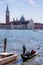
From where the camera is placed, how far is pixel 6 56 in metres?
31.2

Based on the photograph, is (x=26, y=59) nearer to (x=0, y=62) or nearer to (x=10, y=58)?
(x=10, y=58)

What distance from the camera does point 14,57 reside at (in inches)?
1264

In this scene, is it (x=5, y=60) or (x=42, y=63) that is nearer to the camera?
(x=5, y=60)

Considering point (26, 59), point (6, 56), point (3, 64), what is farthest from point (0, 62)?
point (26, 59)

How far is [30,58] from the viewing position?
33531mm

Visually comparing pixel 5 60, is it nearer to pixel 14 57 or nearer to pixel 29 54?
→ pixel 14 57

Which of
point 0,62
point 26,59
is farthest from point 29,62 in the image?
point 0,62

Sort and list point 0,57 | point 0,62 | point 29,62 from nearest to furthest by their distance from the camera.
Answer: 1. point 0,62
2. point 0,57
3. point 29,62

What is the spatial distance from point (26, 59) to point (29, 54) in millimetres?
1380

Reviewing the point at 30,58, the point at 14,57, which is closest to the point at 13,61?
the point at 14,57

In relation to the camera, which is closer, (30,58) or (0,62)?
(0,62)

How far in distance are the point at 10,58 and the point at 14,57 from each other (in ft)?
5.01

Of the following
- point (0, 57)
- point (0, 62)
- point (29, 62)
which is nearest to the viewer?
point (0, 62)

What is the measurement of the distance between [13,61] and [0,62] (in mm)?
4077
